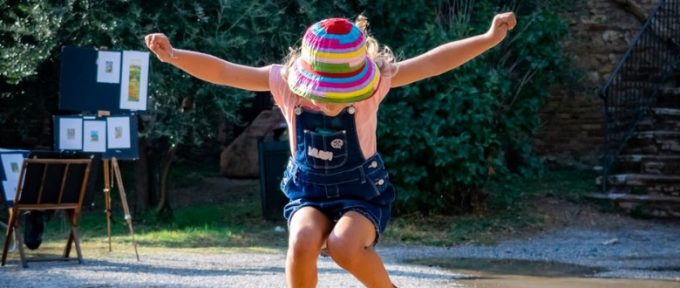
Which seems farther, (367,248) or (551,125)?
(551,125)

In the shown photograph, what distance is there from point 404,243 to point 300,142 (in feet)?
23.1

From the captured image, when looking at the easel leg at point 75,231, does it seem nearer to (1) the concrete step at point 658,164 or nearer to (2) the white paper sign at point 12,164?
(2) the white paper sign at point 12,164

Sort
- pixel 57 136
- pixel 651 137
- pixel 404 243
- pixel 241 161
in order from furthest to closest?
pixel 241 161 < pixel 651 137 < pixel 404 243 < pixel 57 136

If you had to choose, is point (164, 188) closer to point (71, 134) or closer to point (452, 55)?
point (71, 134)

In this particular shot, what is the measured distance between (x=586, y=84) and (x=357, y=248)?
1162 centimetres

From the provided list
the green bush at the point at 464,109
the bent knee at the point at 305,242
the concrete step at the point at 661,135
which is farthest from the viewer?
the concrete step at the point at 661,135

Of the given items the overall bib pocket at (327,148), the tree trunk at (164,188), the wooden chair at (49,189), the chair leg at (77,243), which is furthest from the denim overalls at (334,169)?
the tree trunk at (164,188)

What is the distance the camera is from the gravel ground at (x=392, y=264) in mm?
9320

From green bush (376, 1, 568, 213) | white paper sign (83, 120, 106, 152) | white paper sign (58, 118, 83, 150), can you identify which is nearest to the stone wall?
green bush (376, 1, 568, 213)

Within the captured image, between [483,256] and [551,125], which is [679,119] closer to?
[551,125]

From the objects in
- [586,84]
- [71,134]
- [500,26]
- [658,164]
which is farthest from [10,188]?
[586,84]

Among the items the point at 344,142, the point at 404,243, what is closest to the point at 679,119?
the point at 404,243

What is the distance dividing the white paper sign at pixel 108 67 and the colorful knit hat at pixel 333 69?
5792 mm

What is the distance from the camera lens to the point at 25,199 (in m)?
10.2
